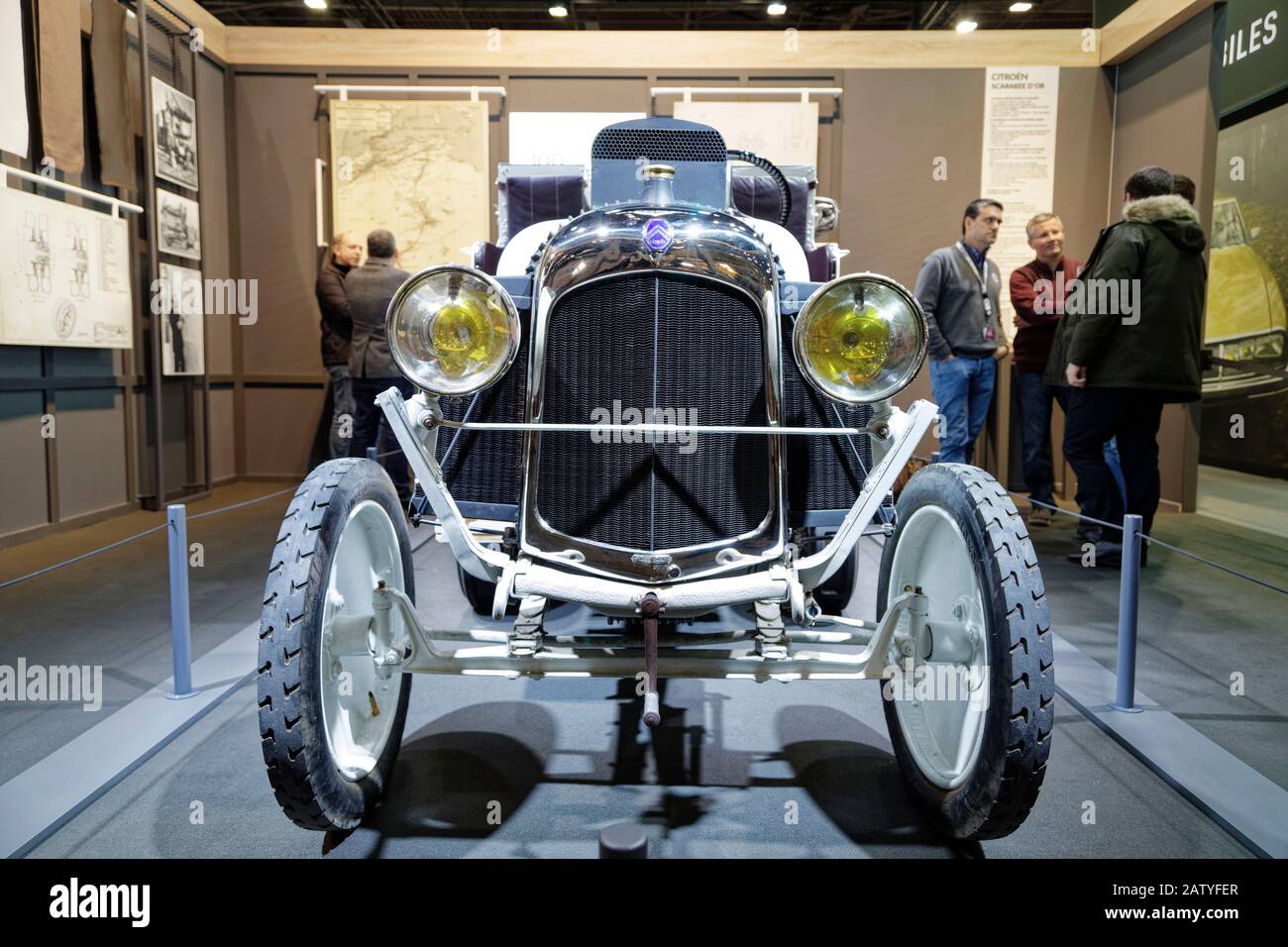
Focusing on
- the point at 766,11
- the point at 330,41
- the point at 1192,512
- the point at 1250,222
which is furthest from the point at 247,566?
the point at 1250,222

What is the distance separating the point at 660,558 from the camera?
2043mm

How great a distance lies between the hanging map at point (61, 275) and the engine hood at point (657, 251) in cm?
387

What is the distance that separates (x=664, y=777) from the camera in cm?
235

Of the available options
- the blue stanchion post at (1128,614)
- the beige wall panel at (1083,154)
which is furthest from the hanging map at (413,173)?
the blue stanchion post at (1128,614)

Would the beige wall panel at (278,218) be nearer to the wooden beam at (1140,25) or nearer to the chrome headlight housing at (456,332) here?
the chrome headlight housing at (456,332)

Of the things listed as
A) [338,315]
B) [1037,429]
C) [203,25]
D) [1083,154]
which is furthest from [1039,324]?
[203,25]

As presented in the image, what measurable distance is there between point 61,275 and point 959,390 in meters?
5.21

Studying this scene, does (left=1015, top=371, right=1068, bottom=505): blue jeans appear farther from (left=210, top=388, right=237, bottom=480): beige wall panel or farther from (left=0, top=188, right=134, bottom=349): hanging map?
(left=210, top=388, right=237, bottom=480): beige wall panel

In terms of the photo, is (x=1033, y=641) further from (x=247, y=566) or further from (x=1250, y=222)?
(x=1250, y=222)

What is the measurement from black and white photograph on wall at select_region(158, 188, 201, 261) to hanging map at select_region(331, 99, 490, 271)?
103cm

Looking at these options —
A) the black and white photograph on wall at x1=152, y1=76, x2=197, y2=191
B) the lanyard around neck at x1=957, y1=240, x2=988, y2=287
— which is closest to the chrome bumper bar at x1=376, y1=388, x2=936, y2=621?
the lanyard around neck at x1=957, y1=240, x2=988, y2=287

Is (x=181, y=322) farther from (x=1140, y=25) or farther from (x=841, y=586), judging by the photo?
(x=1140, y=25)

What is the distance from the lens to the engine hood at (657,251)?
213 centimetres
